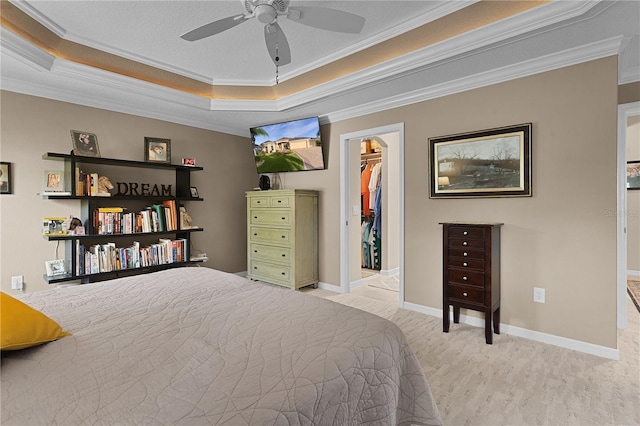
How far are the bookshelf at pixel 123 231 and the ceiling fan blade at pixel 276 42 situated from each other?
2318mm

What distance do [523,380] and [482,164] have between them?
1.84 metres

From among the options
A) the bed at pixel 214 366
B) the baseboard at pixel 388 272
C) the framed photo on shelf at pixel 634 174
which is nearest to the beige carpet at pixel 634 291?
the framed photo on shelf at pixel 634 174

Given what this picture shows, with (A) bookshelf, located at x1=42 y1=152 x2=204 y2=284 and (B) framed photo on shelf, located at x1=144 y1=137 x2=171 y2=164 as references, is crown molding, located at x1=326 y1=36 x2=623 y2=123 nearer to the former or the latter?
(B) framed photo on shelf, located at x1=144 y1=137 x2=171 y2=164

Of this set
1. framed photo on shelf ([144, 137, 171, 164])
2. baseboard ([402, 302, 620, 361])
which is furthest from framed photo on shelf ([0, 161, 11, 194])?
baseboard ([402, 302, 620, 361])

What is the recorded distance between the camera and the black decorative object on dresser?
8.79 feet

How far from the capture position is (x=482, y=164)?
119 inches

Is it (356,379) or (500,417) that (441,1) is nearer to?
(356,379)

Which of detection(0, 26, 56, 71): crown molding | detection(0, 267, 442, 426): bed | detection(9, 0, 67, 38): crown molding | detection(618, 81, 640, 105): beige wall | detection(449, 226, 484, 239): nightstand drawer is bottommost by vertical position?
detection(0, 267, 442, 426): bed

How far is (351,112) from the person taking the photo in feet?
13.3

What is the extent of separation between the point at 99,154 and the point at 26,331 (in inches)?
117

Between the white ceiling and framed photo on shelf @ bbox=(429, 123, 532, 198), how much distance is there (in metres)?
0.51

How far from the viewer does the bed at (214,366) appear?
0.81 m

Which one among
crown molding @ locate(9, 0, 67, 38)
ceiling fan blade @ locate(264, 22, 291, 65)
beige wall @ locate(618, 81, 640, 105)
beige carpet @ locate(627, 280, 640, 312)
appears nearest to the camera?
ceiling fan blade @ locate(264, 22, 291, 65)

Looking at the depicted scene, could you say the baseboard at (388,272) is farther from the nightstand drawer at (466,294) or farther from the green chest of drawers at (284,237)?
the nightstand drawer at (466,294)
